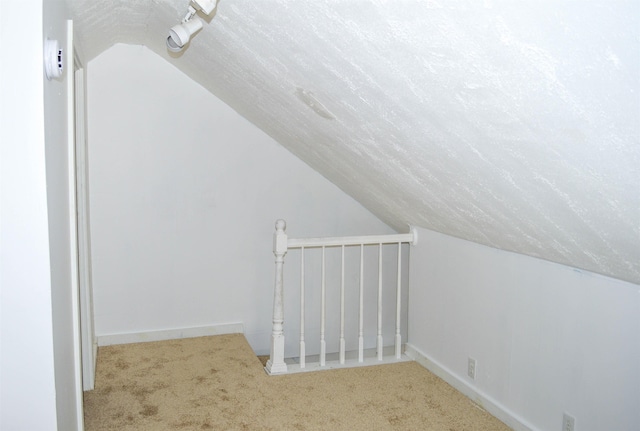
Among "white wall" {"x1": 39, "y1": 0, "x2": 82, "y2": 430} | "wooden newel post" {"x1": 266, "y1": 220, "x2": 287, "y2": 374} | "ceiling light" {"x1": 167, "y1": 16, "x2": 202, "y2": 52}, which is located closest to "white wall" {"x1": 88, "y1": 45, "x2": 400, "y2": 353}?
"wooden newel post" {"x1": 266, "y1": 220, "x2": 287, "y2": 374}

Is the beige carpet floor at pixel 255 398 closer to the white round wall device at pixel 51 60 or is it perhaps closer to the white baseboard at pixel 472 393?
the white baseboard at pixel 472 393

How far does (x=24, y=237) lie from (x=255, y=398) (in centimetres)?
191

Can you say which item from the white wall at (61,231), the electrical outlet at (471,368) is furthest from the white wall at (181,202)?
the electrical outlet at (471,368)

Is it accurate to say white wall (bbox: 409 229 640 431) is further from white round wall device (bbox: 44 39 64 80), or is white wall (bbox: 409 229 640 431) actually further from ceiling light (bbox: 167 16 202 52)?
white round wall device (bbox: 44 39 64 80)

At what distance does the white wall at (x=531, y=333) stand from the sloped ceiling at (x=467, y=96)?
134 mm

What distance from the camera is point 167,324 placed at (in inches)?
172

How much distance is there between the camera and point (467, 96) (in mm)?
1676

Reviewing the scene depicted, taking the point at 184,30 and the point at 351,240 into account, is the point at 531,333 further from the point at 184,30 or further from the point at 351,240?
the point at 184,30

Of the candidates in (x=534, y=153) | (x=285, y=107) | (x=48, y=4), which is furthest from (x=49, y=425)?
(x=285, y=107)

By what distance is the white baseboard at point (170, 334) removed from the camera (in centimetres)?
420

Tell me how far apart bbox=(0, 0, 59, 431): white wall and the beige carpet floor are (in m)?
1.26

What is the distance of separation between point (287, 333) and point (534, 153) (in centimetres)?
333

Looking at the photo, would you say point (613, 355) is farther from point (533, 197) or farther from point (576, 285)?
point (533, 197)

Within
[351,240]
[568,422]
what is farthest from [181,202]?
[568,422]
